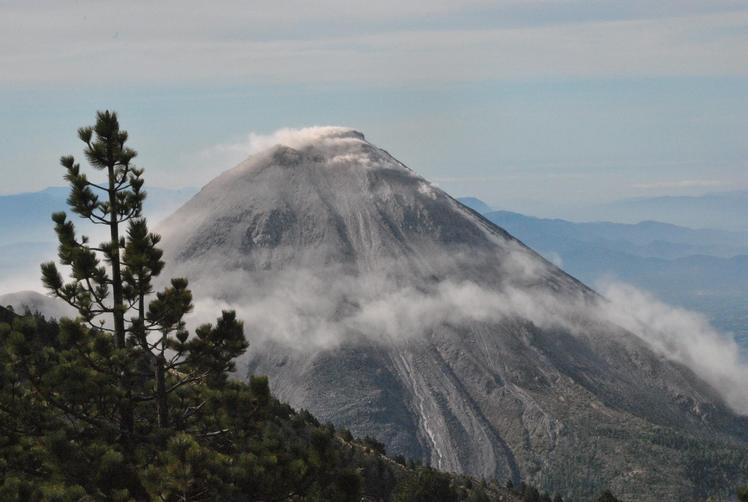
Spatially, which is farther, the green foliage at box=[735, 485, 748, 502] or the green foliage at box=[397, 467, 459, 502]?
the green foliage at box=[397, 467, 459, 502]

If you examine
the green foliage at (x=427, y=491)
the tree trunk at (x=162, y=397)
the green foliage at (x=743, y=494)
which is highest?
the tree trunk at (x=162, y=397)

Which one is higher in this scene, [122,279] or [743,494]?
[122,279]

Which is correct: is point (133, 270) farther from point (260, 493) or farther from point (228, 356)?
point (260, 493)

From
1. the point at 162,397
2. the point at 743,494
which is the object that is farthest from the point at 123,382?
the point at 743,494

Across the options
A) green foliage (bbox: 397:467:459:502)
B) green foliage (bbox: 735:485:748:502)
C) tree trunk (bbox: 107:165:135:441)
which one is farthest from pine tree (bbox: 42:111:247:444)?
green foliage (bbox: 397:467:459:502)

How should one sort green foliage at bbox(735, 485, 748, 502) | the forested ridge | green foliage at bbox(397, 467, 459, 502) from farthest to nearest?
green foliage at bbox(397, 467, 459, 502) < green foliage at bbox(735, 485, 748, 502) < the forested ridge

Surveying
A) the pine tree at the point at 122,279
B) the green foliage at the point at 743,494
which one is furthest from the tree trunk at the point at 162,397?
the green foliage at the point at 743,494

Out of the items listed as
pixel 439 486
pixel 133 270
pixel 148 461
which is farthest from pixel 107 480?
pixel 439 486

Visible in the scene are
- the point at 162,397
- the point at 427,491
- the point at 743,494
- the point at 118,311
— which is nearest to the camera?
the point at 118,311

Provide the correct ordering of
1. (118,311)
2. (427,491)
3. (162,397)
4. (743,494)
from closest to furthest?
(118,311)
(162,397)
(743,494)
(427,491)

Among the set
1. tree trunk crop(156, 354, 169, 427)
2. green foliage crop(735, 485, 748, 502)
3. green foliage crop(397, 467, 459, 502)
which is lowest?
green foliage crop(397, 467, 459, 502)

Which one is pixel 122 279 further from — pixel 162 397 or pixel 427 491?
pixel 427 491

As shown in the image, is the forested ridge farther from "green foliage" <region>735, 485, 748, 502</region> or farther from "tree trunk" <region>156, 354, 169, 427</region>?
"green foliage" <region>735, 485, 748, 502</region>

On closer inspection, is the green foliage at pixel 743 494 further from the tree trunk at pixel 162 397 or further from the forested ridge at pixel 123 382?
the tree trunk at pixel 162 397
